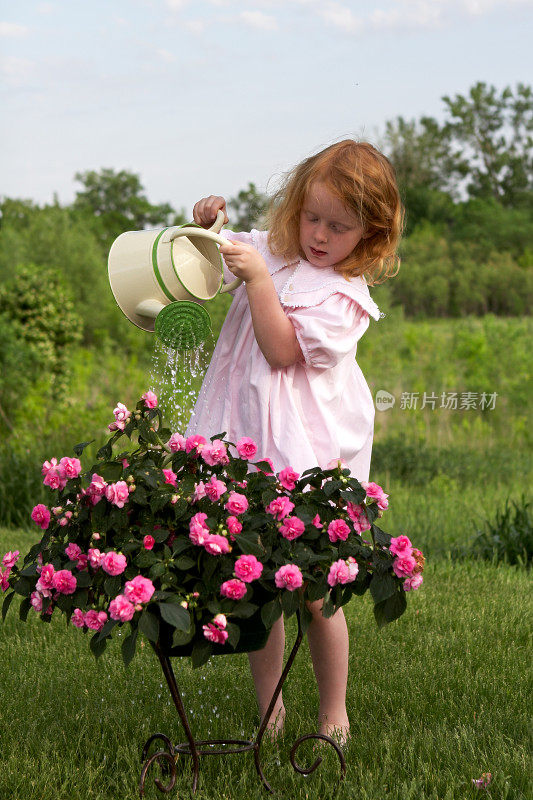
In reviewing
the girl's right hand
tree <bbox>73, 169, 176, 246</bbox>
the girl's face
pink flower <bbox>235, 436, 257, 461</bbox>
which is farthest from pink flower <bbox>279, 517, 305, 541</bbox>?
tree <bbox>73, 169, 176, 246</bbox>

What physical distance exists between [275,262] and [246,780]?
1.31m

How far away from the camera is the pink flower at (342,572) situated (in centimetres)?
170

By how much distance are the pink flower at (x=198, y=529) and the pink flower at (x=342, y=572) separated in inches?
10.1

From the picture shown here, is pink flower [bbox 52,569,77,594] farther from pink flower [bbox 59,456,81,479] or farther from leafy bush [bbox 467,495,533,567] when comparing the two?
leafy bush [bbox 467,495,533,567]

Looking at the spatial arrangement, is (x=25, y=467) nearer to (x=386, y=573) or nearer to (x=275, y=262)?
(x=275, y=262)

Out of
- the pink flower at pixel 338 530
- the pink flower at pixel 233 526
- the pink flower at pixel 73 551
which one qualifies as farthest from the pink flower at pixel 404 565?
the pink flower at pixel 73 551

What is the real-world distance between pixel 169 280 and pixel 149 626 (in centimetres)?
91

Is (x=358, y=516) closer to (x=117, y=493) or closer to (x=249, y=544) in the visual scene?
(x=249, y=544)

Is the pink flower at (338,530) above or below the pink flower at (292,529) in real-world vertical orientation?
below

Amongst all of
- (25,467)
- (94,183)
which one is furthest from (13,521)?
(94,183)

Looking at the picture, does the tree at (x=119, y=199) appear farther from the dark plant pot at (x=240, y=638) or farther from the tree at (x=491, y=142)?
the dark plant pot at (x=240, y=638)

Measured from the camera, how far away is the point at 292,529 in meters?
1.75

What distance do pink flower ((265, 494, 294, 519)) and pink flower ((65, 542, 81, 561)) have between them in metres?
0.40

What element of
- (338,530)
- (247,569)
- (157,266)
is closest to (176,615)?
(247,569)
